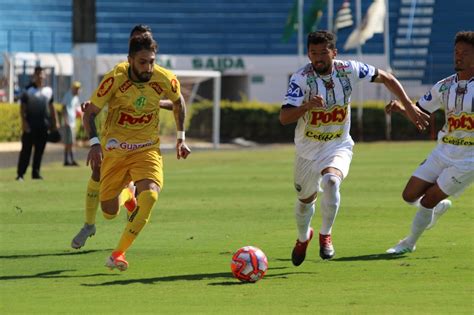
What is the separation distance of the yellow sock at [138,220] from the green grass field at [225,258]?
0.30 meters

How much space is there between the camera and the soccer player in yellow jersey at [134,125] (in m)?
10.6

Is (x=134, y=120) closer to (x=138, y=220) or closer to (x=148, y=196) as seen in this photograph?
(x=148, y=196)

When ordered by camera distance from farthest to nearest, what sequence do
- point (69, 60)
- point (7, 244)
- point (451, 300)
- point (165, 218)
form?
point (69, 60) → point (165, 218) → point (7, 244) → point (451, 300)

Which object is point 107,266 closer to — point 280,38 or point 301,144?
point 301,144

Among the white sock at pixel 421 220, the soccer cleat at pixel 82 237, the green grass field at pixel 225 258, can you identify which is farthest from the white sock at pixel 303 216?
the soccer cleat at pixel 82 237

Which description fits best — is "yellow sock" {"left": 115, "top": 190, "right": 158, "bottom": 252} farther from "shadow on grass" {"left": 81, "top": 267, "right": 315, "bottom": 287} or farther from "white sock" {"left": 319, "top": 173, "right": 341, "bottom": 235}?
"white sock" {"left": 319, "top": 173, "right": 341, "bottom": 235}

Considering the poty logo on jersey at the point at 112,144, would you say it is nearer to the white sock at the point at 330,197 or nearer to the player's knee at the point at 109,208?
the player's knee at the point at 109,208

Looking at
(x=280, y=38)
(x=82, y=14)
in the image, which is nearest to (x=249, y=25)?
(x=280, y=38)

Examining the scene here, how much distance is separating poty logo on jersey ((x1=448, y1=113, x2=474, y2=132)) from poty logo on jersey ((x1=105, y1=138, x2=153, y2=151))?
110 inches

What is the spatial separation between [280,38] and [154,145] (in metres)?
46.4

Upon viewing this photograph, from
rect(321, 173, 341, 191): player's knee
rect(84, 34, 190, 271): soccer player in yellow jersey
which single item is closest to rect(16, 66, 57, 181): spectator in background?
rect(84, 34, 190, 271): soccer player in yellow jersey

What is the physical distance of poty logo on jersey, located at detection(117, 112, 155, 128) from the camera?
11.1 metres

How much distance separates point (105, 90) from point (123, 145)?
0.60m

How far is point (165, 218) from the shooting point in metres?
15.8
